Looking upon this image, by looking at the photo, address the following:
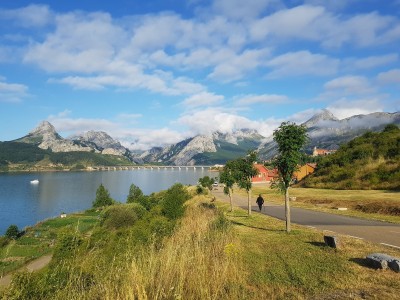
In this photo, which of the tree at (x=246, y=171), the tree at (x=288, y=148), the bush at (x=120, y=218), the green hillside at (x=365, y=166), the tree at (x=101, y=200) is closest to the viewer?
the tree at (x=288, y=148)

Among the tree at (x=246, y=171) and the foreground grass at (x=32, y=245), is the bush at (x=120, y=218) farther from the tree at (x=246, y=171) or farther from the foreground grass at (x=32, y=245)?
the tree at (x=246, y=171)

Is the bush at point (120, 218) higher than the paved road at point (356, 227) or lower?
lower

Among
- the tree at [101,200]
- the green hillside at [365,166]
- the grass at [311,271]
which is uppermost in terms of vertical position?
the green hillside at [365,166]

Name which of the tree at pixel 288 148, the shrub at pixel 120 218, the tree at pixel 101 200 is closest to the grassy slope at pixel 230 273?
the tree at pixel 288 148

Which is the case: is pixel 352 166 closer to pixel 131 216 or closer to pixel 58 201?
pixel 131 216

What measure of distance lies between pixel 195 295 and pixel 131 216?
52.8 meters

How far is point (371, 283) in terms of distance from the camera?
36.6 feet

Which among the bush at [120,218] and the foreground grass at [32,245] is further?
the bush at [120,218]

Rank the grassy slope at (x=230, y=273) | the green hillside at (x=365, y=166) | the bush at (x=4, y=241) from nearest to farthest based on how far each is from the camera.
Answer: the grassy slope at (x=230, y=273), the bush at (x=4, y=241), the green hillside at (x=365, y=166)

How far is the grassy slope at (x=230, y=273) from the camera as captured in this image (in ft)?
26.3

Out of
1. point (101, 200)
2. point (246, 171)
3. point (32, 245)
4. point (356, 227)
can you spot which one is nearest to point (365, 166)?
point (246, 171)

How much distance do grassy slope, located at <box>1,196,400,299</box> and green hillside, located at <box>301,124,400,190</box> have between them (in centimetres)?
4170

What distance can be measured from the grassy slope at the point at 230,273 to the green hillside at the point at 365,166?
41700mm

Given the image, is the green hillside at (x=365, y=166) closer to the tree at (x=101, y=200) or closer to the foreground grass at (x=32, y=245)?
the foreground grass at (x=32, y=245)
